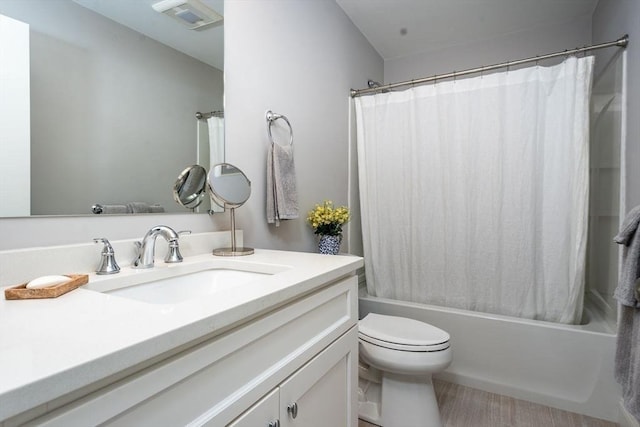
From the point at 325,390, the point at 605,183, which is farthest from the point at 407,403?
the point at 605,183

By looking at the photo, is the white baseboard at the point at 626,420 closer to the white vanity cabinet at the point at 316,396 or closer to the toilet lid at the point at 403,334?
the toilet lid at the point at 403,334

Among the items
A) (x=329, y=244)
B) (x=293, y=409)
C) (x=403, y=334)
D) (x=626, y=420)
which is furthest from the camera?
(x=329, y=244)

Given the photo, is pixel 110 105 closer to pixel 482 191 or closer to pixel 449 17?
pixel 482 191

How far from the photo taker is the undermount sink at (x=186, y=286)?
33.4 inches

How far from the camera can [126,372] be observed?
0.43 metres

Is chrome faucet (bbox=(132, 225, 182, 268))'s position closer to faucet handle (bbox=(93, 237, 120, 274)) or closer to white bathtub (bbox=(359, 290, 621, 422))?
faucet handle (bbox=(93, 237, 120, 274))

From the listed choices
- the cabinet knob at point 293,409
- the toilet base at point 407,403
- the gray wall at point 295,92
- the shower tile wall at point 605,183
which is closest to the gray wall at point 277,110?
the gray wall at point 295,92

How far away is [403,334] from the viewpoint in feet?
4.93

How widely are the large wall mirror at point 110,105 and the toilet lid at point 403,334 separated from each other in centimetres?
98

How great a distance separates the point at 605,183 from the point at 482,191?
0.65 m

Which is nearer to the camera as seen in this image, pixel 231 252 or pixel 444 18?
pixel 231 252

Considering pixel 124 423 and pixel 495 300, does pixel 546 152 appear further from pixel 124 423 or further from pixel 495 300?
pixel 124 423

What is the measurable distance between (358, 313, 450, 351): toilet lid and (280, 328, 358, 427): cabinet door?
16.5 inches

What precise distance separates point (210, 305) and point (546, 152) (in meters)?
1.88
